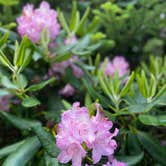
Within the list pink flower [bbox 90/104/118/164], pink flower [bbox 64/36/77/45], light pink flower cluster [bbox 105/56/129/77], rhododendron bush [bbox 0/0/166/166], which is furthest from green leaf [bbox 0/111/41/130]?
light pink flower cluster [bbox 105/56/129/77]

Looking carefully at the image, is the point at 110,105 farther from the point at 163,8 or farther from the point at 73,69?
the point at 163,8

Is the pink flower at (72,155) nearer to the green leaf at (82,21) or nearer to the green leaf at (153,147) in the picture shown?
the green leaf at (153,147)

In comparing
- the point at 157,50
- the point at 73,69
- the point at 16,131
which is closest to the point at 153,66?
the point at 73,69

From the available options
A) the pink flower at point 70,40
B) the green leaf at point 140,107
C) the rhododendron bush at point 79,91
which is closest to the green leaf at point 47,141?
the rhododendron bush at point 79,91

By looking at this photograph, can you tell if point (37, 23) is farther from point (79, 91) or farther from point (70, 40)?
point (79, 91)

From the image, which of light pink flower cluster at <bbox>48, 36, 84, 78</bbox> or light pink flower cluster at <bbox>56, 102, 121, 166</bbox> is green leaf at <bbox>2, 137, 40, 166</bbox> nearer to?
light pink flower cluster at <bbox>56, 102, 121, 166</bbox>
